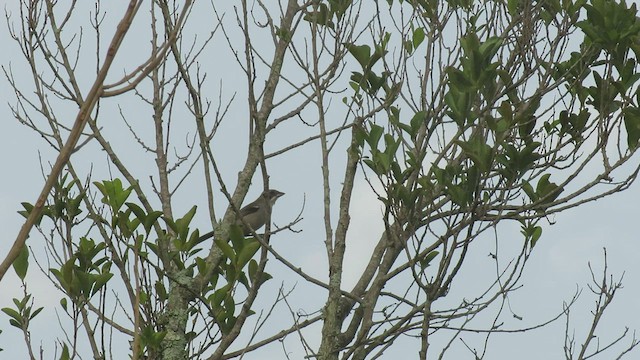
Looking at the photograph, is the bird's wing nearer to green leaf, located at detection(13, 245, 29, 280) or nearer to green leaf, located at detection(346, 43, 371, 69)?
green leaf, located at detection(346, 43, 371, 69)

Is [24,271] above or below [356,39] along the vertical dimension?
below

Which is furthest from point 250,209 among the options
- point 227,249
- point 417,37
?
point 227,249

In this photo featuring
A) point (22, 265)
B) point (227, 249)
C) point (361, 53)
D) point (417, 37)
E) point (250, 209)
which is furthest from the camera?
point (250, 209)

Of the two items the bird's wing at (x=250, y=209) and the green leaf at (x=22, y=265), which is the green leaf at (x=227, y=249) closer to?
the green leaf at (x=22, y=265)

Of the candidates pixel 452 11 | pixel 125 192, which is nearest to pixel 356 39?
pixel 452 11

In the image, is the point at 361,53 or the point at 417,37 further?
the point at 417,37

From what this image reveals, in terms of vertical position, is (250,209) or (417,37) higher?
(250,209)

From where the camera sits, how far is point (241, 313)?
17.0ft

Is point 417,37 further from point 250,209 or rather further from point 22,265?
point 250,209

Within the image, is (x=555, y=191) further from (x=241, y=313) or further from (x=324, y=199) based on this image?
(x=241, y=313)

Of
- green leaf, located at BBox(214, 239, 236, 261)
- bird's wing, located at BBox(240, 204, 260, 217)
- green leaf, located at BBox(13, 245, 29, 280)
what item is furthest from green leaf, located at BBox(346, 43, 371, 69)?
bird's wing, located at BBox(240, 204, 260, 217)

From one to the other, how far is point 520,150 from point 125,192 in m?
Result: 2.45

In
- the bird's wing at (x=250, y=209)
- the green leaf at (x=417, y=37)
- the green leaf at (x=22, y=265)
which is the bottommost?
the green leaf at (x=22, y=265)

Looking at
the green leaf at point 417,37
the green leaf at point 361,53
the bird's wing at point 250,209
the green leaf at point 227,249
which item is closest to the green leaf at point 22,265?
the green leaf at point 227,249
